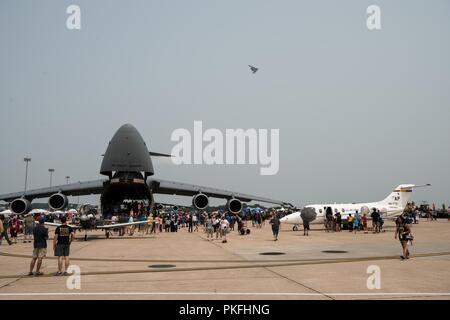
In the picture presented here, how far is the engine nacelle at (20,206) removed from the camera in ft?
93.4

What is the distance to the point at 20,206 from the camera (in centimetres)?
2869

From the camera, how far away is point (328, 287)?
8.70m

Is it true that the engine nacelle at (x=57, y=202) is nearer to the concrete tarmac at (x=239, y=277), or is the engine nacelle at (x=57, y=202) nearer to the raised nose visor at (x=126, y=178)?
the raised nose visor at (x=126, y=178)

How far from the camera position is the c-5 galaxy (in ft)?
84.3

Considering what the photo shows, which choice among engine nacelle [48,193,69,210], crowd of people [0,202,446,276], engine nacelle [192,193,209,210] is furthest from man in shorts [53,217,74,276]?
engine nacelle [192,193,209,210]

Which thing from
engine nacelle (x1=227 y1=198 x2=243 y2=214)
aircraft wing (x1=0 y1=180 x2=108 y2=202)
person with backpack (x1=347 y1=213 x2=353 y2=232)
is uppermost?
aircraft wing (x1=0 y1=180 x2=108 y2=202)

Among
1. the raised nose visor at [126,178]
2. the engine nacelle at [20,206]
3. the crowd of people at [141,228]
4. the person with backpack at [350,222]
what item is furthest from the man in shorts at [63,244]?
the person with backpack at [350,222]

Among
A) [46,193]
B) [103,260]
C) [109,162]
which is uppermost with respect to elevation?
[109,162]

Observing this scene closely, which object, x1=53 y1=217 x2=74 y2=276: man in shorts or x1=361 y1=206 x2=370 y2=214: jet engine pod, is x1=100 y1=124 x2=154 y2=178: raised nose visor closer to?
x1=53 y1=217 x2=74 y2=276: man in shorts

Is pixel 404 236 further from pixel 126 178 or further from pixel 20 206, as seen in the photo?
pixel 20 206
